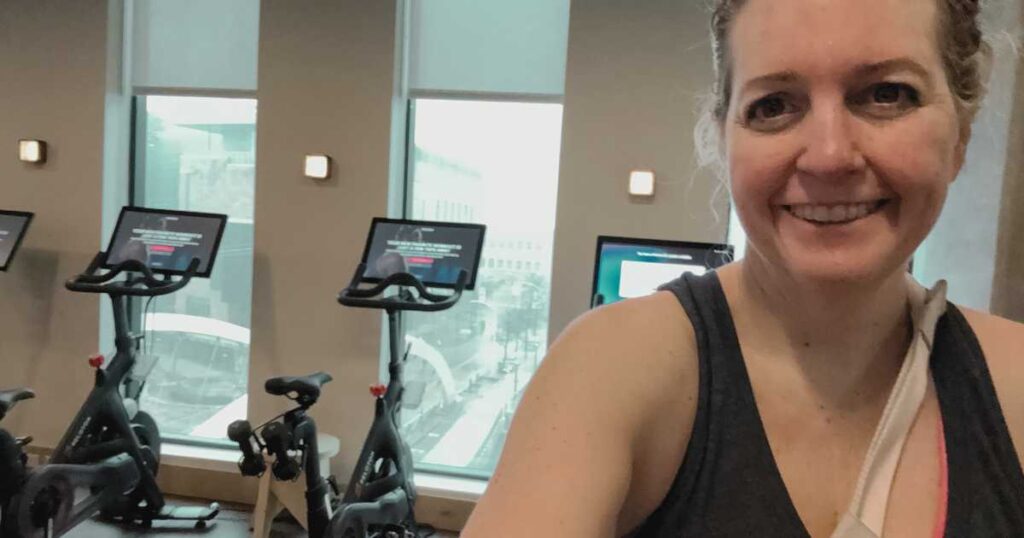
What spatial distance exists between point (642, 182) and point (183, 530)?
118 inches

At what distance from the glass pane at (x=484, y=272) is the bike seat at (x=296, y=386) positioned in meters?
1.09

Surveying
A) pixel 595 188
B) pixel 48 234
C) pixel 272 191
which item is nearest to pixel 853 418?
pixel 595 188

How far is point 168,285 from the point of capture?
3689 millimetres

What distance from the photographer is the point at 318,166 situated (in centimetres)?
428

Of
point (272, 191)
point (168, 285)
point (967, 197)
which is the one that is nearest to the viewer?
point (967, 197)

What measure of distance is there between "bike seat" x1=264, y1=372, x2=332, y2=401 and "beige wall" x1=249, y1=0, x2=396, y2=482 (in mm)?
952

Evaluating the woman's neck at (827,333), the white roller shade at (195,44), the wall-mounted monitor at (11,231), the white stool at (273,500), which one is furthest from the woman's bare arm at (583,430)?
the wall-mounted monitor at (11,231)

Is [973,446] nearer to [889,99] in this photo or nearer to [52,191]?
[889,99]

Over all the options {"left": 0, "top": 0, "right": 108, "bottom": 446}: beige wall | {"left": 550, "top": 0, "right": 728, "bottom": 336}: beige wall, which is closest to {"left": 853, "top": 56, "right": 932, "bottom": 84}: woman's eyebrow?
{"left": 550, "top": 0, "right": 728, "bottom": 336}: beige wall

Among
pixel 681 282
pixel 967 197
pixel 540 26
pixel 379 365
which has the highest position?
pixel 540 26

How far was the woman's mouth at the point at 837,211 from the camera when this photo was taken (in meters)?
0.74

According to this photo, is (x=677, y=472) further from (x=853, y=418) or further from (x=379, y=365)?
(x=379, y=365)

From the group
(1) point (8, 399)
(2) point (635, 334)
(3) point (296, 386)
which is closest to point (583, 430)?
(2) point (635, 334)

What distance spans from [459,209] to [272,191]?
108 centimetres
